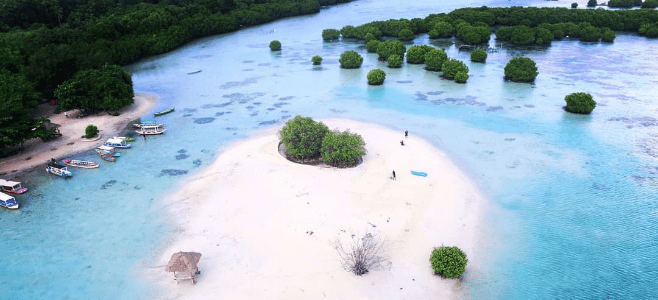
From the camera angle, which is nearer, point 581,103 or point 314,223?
point 314,223

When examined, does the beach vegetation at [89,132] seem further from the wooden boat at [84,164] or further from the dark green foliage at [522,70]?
the dark green foliage at [522,70]

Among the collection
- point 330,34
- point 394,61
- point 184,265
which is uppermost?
point 330,34

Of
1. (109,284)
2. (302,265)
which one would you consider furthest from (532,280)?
(109,284)

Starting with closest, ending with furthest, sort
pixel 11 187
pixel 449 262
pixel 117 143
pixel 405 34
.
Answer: pixel 449 262 → pixel 11 187 → pixel 117 143 → pixel 405 34

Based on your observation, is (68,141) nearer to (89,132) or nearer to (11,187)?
(89,132)

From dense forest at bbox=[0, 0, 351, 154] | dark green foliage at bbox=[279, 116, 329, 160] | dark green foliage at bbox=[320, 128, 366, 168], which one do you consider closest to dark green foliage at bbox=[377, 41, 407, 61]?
dark green foliage at bbox=[279, 116, 329, 160]

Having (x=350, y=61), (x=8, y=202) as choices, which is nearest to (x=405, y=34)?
(x=350, y=61)

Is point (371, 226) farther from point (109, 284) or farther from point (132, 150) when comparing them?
point (132, 150)

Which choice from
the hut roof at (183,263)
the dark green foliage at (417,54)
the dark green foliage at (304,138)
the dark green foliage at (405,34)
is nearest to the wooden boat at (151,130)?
the dark green foliage at (304,138)
